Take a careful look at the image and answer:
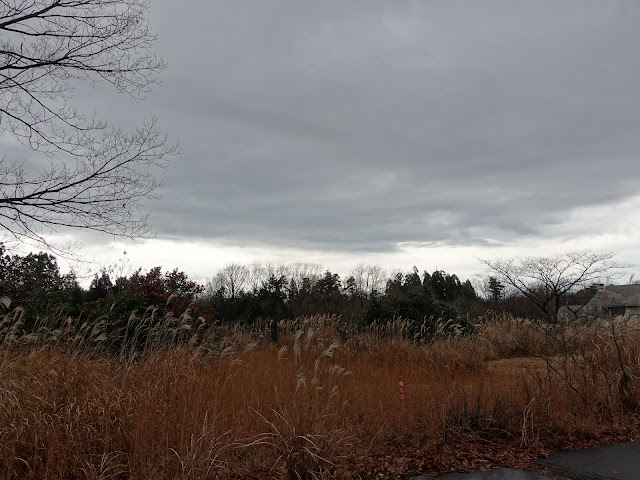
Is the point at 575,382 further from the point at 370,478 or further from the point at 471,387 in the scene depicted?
the point at 370,478

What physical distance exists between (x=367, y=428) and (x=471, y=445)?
135 cm

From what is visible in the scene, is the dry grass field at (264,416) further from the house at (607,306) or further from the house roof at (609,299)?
the house roof at (609,299)

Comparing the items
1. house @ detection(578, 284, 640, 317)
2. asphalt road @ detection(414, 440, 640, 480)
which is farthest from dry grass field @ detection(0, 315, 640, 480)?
house @ detection(578, 284, 640, 317)

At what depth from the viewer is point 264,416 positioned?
19.5 ft

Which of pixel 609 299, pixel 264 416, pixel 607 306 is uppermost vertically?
pixel 609 299

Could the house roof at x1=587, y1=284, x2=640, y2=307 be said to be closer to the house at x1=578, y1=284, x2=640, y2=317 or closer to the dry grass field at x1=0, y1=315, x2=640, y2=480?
the house at x1=578, y1=284, x2=640, y2=317

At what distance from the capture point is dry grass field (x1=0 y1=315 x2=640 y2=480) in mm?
4273

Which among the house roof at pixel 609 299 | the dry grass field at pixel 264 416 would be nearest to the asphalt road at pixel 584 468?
the dry grass field at pixel 264 416

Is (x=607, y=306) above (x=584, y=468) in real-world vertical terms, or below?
above

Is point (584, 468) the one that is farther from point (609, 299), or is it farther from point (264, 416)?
point (609, 299)

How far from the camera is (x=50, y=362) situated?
540cm

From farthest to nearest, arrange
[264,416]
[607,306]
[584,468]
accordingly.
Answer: [607,306]
[264,416]
[584,468]

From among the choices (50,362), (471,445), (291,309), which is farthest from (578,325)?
(291,309)

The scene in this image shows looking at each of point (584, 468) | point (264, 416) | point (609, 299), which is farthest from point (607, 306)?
point (264, 416)
